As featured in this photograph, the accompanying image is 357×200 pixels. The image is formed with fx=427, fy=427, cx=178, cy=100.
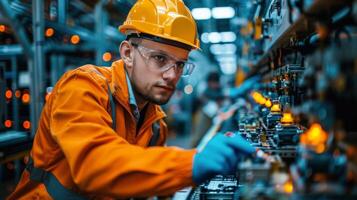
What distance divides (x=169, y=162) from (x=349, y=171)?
2.01ft

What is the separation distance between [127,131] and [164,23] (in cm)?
60

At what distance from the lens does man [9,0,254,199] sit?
151cm

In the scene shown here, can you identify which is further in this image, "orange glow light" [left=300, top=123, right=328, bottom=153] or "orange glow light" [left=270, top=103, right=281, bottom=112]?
"orange glow light" [left=270, top=103, right=281, bottom=112]

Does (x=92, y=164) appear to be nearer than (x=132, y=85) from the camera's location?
Yes

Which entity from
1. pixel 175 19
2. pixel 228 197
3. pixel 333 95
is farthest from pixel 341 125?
pixel 175 19

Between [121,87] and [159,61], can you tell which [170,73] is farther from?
[121,87]

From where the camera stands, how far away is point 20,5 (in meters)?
4.64

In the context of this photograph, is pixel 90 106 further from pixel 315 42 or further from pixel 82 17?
pixel 82 17

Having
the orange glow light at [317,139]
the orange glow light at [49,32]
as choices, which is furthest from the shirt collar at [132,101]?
the orange glow light at [49,32]

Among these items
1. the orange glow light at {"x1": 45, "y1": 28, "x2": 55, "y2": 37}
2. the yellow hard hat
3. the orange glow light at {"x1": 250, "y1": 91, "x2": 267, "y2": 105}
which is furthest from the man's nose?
the orange glow light at {"x1": 45, "y1": 28, "x2": 55, "y2": 37}

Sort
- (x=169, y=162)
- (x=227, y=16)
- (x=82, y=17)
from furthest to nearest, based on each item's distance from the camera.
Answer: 1. (x=227, y=16)
2. (x=82, y=17)
3. (x=169, y=162)

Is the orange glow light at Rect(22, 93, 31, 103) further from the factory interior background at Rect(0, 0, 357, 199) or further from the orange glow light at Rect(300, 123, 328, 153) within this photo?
the orange glow light at Rect(300, 123, 328, 153)

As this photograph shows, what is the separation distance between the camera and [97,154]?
5.07 feet

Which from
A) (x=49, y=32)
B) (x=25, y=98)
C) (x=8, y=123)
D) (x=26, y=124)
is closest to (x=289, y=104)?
(x=8, y=123)
